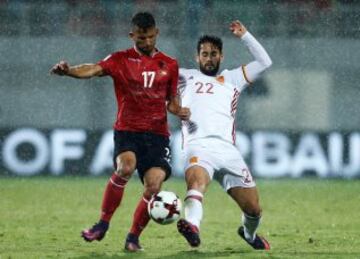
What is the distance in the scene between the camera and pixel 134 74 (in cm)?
948

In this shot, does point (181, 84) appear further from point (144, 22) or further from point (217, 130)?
point (144, 22)

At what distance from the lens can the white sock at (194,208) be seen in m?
8.91

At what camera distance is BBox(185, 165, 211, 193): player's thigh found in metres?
9.25

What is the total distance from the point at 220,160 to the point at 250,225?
2.01 feet

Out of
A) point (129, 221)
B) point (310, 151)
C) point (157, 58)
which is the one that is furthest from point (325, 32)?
point (157, 58)

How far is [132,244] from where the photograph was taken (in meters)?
9.45

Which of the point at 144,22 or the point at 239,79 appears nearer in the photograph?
the point at 144,22

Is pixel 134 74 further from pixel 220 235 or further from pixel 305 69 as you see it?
pixel 305 69

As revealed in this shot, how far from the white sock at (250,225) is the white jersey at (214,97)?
0.62m

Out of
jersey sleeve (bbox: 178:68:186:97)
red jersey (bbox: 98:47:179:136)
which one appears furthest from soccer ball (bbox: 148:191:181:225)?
jersey sleeve (bbox: 178:68:186:97)

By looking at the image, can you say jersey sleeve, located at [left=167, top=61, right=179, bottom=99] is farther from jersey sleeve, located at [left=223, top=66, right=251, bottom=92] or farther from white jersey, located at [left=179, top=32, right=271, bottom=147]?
jersey sleeve, located at [left=223, top=66, right=251, bottom=92]

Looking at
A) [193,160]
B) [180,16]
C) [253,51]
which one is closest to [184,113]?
[193,160]

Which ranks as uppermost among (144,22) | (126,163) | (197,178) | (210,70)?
(144,22)

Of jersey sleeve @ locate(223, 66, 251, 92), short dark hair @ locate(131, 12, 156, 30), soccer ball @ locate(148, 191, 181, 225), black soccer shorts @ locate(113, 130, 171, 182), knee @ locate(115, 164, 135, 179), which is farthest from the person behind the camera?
jersey sleeve @ locate(223, 66, 251, 92)
